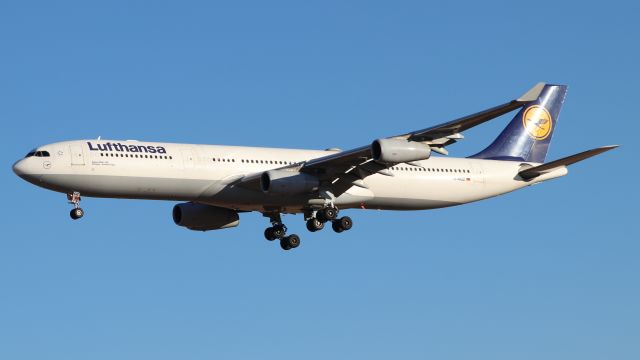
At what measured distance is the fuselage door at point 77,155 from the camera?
183ft

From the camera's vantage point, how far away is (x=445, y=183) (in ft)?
208

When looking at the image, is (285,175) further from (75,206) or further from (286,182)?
(75,206)

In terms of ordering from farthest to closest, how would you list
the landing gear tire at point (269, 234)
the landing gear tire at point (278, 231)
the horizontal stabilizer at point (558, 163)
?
the landing gear tire at point (269, 234), the landing gear tire at point (278, 231), the horizontal stabilizer at point (558, 163)

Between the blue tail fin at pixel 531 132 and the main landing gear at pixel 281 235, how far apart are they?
11.8m

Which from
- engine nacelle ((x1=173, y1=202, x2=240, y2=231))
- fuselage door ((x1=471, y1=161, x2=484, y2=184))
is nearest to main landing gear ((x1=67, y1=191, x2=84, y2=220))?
engine nacelle ((x1=173, y1=202, x2=240, y2=231))

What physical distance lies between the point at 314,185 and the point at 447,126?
26.2ft

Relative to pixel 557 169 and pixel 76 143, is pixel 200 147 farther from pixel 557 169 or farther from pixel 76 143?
pixel 557 169

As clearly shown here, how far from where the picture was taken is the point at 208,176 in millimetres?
57469

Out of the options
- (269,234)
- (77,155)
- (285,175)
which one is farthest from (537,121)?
(77,155)

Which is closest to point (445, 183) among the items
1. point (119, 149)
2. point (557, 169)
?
point (557, 169)

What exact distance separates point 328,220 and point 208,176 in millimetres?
6353

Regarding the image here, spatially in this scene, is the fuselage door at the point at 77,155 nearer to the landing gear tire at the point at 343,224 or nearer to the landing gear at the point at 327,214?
the landing gear at the point at 327,214

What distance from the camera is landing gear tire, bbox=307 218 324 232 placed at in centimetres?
6010

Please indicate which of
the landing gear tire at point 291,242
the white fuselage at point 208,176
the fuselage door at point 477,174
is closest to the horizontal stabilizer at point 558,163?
the white fuselage at point 208,176
